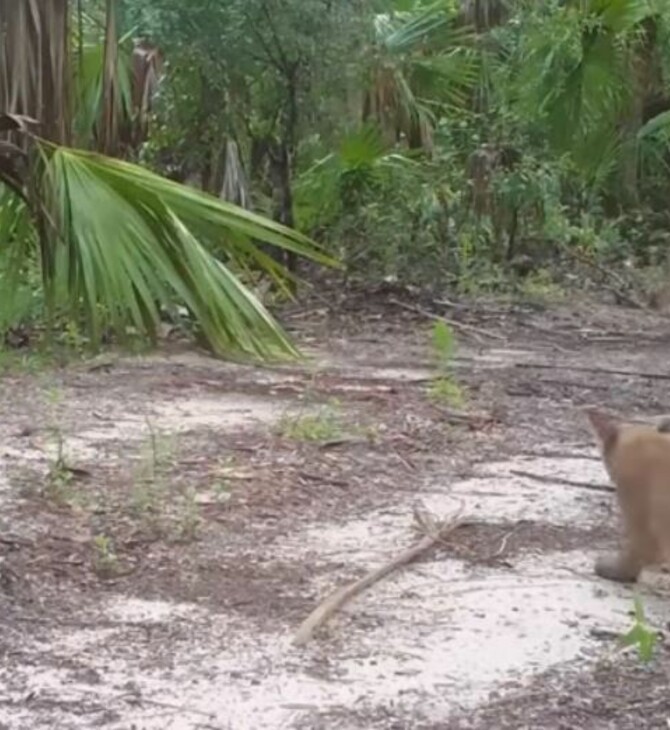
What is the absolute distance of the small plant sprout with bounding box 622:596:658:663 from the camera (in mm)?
3645

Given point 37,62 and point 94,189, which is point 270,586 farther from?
point 37,62

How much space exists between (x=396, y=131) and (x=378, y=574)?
8121 millimetres

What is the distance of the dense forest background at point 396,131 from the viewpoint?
9555mm

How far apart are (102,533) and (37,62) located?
2.27 metres

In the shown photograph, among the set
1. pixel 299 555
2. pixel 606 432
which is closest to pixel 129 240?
pixel 299 555

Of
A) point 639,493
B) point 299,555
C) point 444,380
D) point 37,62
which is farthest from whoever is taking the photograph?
point 444,380

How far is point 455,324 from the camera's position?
10.1 meters

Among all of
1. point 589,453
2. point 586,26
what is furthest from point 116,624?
point 586,26

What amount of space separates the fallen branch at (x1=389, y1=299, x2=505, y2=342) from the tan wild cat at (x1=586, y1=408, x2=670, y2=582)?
5374 millimetres

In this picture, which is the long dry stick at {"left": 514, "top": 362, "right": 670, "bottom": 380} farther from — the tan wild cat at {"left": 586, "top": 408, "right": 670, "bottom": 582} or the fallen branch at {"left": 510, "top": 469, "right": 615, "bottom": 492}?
the tan wild cat at {"left": 586, "top": 408, "right": 670, "bottom": 582}

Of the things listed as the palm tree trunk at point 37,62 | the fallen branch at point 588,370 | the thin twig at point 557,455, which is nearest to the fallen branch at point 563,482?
the thin twig at point 557,455

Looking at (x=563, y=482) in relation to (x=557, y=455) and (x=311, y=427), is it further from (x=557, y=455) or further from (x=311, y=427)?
(x=311, y=427)

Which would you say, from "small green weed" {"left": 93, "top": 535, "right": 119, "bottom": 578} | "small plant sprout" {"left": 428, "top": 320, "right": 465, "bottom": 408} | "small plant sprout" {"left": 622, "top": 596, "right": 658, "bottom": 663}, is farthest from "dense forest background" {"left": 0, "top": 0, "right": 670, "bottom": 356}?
"small plant sprout" {"left": 622, "top": 596, "right": 658, "bottom": 663}

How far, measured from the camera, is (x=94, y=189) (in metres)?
5.61
